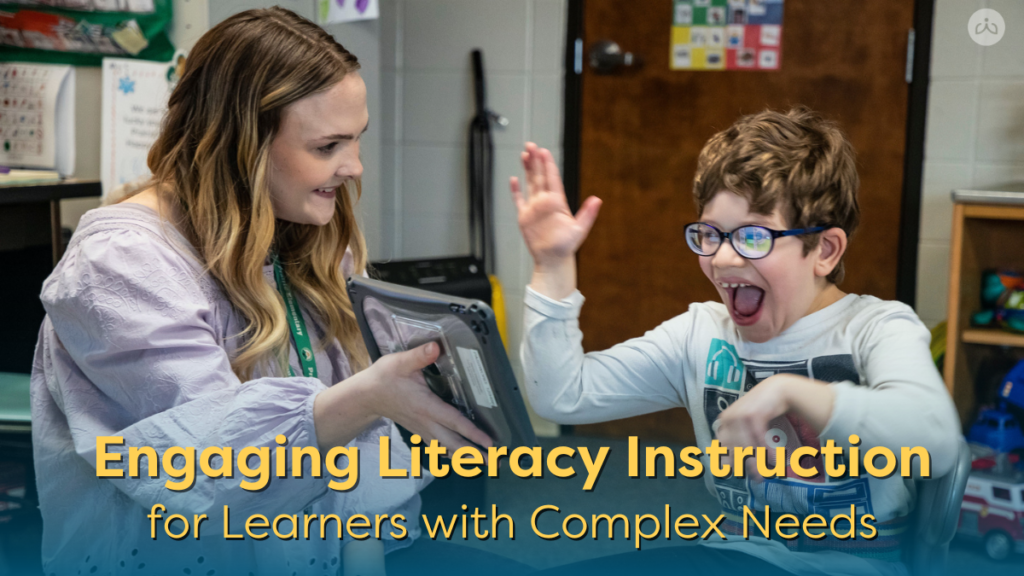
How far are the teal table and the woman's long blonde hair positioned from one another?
465 millimetres

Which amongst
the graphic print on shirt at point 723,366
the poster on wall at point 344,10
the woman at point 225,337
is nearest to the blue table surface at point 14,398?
the woman at point 225,337

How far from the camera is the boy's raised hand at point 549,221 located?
85cm

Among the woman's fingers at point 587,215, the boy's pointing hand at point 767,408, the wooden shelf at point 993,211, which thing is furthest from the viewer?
the wooden shelf at point 993,211

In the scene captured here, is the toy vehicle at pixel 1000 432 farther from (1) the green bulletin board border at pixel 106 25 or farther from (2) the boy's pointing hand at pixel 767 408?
(1) the green bulletin board border at pixel 106 25

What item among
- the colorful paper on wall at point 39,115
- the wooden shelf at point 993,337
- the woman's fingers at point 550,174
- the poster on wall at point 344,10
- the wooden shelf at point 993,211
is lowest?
the wooden shelf at point 993,337

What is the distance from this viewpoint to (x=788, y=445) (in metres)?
0.93

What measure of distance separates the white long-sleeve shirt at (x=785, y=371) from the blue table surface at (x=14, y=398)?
2.71ft

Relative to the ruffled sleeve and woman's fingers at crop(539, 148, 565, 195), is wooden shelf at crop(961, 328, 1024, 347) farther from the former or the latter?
the ruffled sleeve

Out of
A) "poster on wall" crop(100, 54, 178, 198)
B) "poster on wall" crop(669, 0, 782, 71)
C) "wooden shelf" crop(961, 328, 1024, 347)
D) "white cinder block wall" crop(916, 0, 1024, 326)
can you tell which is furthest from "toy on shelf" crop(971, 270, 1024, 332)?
"poster on wall" crop(100, 54, 178, 198)

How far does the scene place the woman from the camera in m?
0.88

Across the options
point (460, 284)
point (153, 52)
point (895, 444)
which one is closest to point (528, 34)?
point (460, 284)

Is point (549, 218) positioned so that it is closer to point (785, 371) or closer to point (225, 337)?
point (785, 371)

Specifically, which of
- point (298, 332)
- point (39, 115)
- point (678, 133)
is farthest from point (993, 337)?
point (39, 115)

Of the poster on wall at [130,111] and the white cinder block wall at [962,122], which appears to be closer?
the poster on wall at [130,111]
